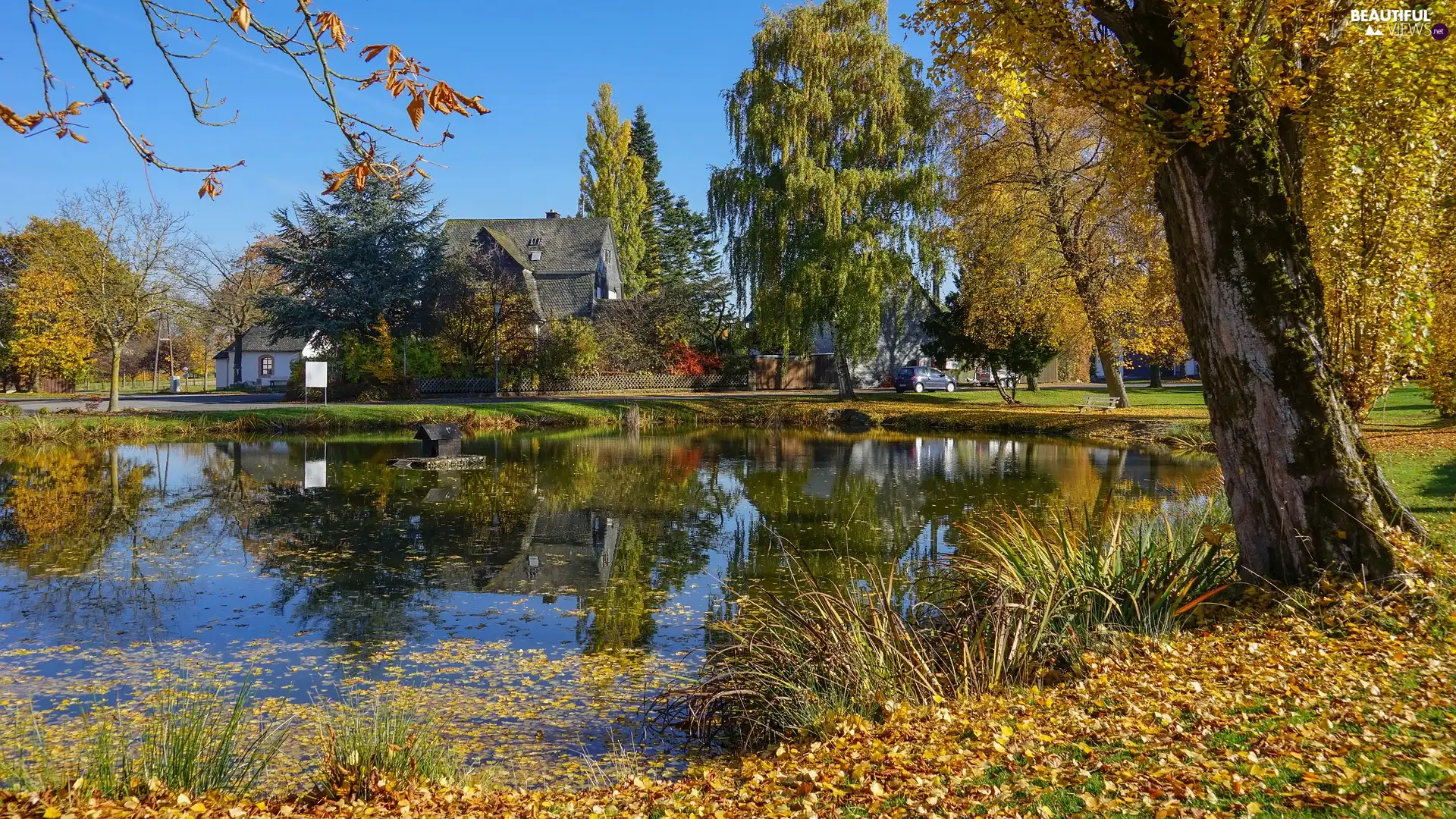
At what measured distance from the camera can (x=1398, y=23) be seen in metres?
7.49

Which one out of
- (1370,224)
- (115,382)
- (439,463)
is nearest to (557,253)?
(115,382)

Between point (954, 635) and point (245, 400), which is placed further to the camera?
point (245, 400)

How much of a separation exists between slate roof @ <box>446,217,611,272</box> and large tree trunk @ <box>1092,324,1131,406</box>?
28082mm

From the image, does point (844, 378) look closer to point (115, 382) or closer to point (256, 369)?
point (115, 382)

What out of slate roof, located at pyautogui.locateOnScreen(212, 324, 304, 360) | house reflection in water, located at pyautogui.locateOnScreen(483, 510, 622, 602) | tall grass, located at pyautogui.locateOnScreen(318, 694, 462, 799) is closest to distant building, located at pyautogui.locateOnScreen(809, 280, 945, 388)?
slate roof, located at pyautogui.locateOnScreen(212, 324, 304, 360)

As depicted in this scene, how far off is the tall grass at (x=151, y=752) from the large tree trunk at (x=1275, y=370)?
22.3 feet

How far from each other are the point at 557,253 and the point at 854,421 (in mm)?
25068

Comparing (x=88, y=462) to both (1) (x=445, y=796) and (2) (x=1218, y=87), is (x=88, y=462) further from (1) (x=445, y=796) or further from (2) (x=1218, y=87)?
(2) (x=1218, y=87)

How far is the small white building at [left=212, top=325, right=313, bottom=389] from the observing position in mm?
54519

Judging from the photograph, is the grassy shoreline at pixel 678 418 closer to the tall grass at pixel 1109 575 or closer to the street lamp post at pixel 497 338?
the street lamp post at pixel 497 338

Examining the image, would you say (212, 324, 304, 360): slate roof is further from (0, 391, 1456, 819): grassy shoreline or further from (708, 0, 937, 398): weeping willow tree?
(0, 391, 1456, 819): grassy shoreline

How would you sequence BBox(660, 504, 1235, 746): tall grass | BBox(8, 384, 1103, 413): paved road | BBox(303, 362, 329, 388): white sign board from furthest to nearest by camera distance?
BBox(8, 384, 1103, 413): paved road → BBox(303, 362, 329, 388): white sign board → BBox(660, 504, 1235, 746): tall grass

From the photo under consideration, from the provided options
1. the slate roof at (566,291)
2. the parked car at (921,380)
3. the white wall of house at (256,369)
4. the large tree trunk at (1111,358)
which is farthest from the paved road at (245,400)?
the large tree trunk at (1111,358)

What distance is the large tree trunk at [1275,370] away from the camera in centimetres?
689
